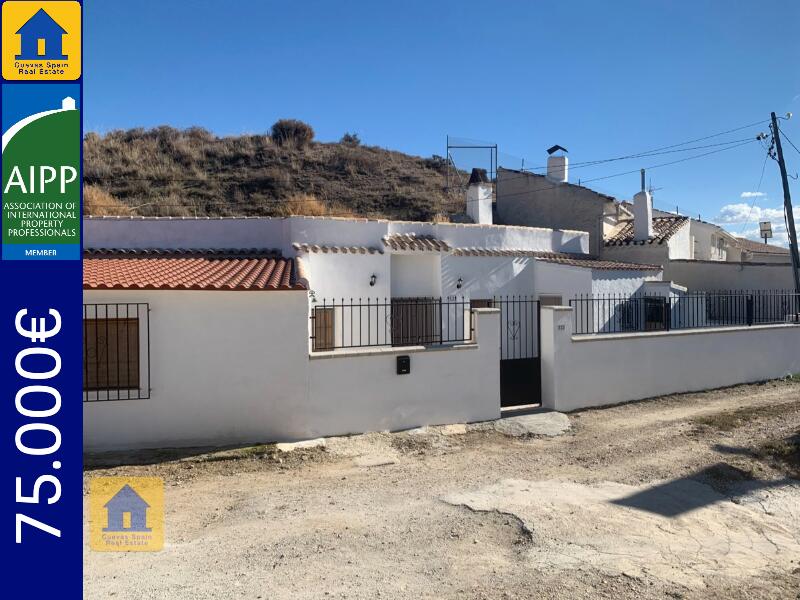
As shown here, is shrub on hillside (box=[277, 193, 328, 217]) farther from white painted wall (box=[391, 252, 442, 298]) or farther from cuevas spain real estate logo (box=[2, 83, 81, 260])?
cuevas spain real estate logo (box=[2, 83, 81, 260])

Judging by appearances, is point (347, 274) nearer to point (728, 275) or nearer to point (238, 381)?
point (238, 381)

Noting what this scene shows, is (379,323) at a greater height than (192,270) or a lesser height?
lesser

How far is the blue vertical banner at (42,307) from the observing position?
3.11 meters

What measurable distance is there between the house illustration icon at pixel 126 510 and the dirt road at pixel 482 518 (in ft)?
1.02

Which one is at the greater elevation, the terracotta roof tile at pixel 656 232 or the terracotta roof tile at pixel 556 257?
the terracotta roof tile at pixel 656 232

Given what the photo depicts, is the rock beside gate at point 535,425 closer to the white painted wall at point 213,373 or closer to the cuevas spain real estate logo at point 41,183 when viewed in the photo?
the white painted wall at point 213,373

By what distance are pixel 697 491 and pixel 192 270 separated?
853cm

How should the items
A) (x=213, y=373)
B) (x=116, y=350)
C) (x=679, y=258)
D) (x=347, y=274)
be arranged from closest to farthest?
(x=116, y=350)
(x=213, y=373)
(x=347, y=274)
(x=679, y=258)

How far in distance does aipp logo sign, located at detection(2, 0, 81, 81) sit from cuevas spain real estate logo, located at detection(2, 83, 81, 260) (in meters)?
0.10

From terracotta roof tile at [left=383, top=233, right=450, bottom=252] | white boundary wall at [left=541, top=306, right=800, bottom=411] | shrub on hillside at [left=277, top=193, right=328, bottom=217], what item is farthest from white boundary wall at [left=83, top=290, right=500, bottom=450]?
shrub on hillside at [left=277, top=193, right=328, bottom=217]

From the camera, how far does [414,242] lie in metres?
14.4

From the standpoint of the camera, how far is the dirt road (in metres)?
4.32

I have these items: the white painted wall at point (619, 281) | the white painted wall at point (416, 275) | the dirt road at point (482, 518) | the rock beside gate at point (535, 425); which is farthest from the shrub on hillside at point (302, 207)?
the dirt road at point (482, 518)

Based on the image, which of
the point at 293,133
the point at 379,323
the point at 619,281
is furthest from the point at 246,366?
the point at 293,133
